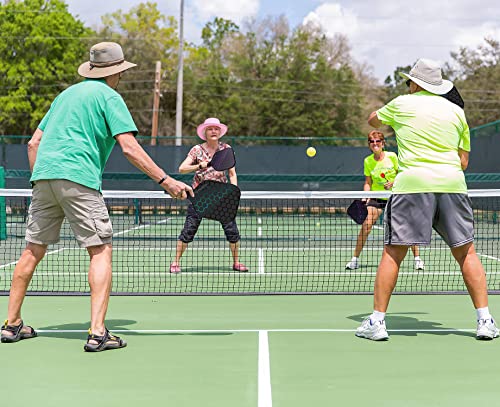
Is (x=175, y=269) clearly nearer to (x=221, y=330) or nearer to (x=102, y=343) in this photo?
(x=221, y=330)

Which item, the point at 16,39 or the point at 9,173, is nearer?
the point at 9,173

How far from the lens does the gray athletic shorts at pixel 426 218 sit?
5.07m

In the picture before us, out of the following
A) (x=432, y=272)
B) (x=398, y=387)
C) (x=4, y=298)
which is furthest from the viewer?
(x=432, y=272)

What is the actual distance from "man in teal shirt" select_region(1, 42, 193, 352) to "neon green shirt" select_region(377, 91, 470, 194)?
4.61ft

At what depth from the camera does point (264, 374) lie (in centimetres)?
428

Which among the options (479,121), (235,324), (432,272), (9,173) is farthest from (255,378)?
(479,121)

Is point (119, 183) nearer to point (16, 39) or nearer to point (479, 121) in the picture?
point (479, 121)

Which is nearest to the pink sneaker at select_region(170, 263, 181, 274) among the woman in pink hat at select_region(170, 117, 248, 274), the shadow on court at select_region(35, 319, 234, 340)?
the woman in pink hat at select_region(170, 117, 248, 274)

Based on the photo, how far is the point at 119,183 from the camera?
19062 mm

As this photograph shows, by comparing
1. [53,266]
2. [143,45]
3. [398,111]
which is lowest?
[53,266]

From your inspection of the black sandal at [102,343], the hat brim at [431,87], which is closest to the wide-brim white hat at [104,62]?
the black sandal at [102,343]

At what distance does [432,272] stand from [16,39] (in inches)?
1795

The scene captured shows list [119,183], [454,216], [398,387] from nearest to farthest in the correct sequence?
[398,387]
[454,216]
[119,183]

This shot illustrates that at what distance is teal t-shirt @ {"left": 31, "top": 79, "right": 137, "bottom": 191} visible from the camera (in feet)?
15.9
